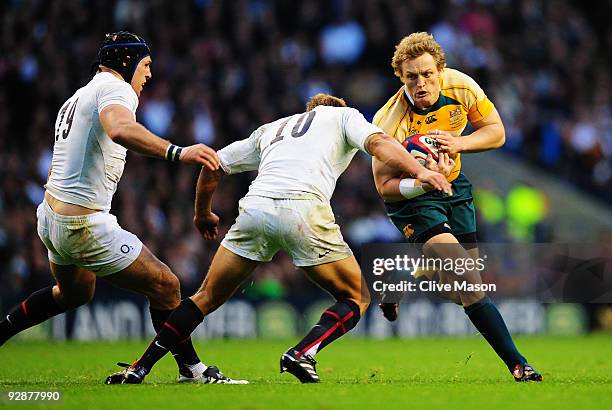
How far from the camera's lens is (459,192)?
328 inches

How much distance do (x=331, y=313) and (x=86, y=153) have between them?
6.32ft

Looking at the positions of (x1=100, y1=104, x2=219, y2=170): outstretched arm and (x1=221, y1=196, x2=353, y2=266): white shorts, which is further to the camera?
(x1=221, y1=196, x2=353, y2=266): white shorts

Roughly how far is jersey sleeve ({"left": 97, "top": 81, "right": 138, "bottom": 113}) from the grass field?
5.90 feet

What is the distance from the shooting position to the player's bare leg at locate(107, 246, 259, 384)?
7.43 m

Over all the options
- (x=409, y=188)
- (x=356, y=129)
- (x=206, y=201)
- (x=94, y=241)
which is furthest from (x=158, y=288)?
(x=409, y=188)

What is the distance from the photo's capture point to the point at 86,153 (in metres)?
7.52

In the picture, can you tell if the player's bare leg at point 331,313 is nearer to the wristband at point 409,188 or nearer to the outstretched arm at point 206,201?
the wristband at point 409,188

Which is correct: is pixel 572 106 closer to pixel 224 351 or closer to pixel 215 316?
pixel 215 316

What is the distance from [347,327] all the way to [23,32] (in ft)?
40.0

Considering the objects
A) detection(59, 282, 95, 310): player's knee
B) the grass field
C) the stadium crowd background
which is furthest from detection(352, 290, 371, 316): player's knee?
the stadium crowd background

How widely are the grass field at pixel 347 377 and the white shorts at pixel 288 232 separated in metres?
0.86

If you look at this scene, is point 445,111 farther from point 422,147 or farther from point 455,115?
point 422,147

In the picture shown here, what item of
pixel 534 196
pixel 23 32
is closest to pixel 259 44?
pixel 23 32

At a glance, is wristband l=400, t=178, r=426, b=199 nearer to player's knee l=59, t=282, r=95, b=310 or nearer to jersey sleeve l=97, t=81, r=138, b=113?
jersey sleeve l=97, t=81, r=138, b=113
